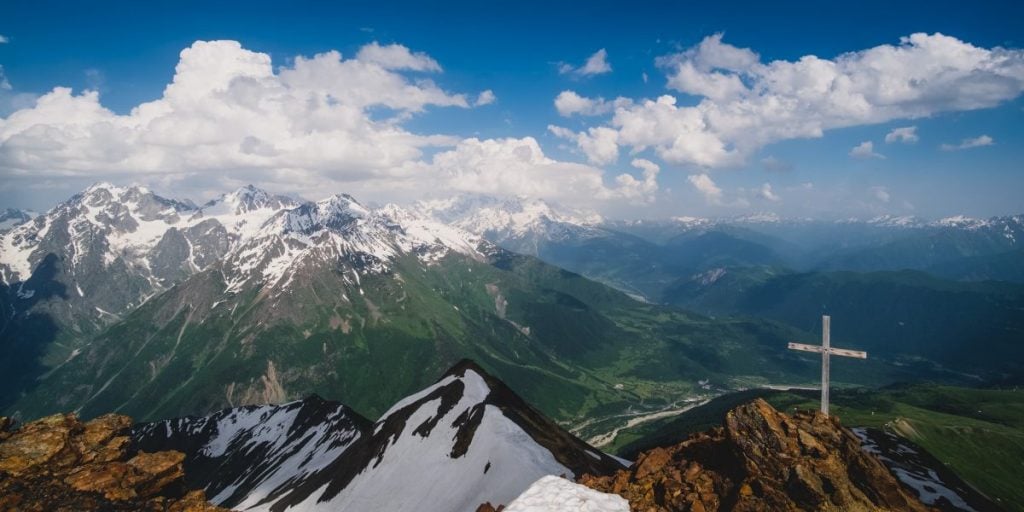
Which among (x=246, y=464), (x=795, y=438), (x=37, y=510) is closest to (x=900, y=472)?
(x=795, y=438)

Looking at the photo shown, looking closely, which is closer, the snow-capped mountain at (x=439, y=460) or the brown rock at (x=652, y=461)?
the brown rock at (x=652, y=461)

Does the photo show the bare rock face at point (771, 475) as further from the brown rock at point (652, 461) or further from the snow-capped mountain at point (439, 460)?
the snow-capped mountain at point (439, 460)

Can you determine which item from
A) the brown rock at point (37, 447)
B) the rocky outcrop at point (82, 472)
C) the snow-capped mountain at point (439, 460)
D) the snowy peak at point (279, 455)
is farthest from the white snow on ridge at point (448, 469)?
the snowy peak at point (279, 455)

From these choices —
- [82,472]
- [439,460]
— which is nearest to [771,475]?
[82,472]

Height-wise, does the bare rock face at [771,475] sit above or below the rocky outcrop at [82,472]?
above

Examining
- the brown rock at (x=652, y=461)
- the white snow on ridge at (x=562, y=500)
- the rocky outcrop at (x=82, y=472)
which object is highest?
the white snow on ridge at (x=562, y=500)

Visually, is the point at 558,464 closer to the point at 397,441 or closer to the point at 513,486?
the point at 513,486
